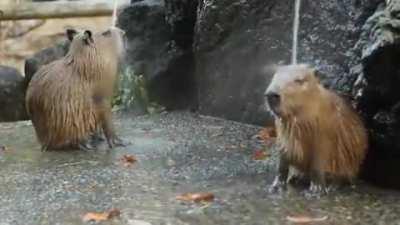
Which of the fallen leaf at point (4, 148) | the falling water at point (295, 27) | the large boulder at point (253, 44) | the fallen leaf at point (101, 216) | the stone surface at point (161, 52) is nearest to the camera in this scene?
the fallen leaf at point (101, 216)

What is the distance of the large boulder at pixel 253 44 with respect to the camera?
5523 mm

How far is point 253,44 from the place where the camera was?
665cm

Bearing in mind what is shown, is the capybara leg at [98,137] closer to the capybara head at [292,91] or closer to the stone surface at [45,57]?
the capybara head at [292,91]

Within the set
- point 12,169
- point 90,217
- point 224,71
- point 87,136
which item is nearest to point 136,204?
point 90,217

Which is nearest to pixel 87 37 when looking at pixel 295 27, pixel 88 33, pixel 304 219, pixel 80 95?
pixel 88 33

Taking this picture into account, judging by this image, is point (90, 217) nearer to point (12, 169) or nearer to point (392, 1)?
point (12, 169)

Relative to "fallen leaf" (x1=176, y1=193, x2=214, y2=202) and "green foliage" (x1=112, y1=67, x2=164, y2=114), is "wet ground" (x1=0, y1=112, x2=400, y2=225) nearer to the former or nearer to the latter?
"fallen leaf" (x1=176, y1=193, x2=214, y2=202)

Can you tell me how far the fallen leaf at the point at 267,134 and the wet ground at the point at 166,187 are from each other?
7 centimetres

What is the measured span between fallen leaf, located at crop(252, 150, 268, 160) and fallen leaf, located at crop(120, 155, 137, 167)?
29.7 inches

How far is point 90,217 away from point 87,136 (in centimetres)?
202

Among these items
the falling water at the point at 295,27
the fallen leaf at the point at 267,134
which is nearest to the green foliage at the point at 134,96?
the fallen leaf at the point at 267,134

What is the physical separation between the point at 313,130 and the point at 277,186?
1.22 feet

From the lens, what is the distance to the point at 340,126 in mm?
4125

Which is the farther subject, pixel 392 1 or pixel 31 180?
pixel 31 180
